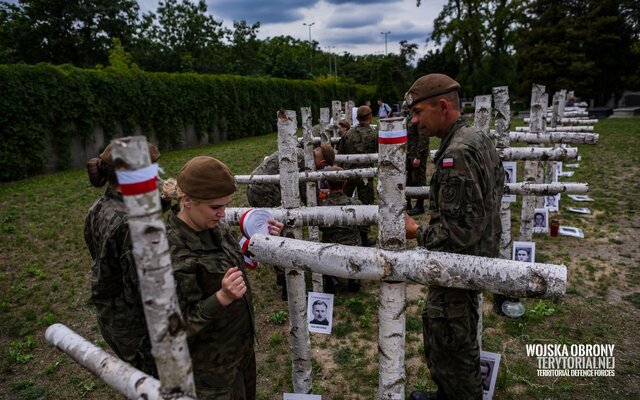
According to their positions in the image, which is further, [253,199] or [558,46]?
[558,46]

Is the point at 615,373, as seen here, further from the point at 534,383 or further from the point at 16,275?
the point at 16,275

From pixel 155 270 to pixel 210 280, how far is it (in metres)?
0.99

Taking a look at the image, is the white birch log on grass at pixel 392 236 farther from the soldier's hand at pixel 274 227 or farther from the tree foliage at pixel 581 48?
the tree foliage at pixel 581 48

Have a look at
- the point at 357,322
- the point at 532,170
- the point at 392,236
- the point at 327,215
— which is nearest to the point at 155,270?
the point at 392,236

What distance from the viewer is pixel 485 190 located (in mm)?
2574

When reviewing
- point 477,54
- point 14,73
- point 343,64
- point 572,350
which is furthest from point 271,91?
point 343,64

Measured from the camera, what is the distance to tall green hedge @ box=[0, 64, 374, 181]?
13.6 metres

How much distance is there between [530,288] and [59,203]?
1140cm

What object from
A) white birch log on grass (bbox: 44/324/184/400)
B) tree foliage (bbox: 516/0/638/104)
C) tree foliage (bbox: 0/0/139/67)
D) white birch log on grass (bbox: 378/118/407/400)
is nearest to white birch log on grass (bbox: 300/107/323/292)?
white birch log on grass (bbox: 378/118/407/400)

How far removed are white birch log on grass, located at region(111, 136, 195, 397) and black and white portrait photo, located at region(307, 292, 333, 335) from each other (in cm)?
207

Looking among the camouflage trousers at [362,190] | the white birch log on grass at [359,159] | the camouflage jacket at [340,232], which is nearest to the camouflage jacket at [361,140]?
the camouflage trousers at [362,190]

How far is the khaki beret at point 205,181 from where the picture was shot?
2.15m

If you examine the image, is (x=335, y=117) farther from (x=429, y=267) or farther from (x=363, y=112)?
(x=429, y=267)

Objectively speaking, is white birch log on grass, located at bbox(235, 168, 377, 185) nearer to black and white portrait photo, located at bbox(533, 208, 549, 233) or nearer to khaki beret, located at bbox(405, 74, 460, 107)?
khaki beret, located at bbox(405, 74, 460, 107)
